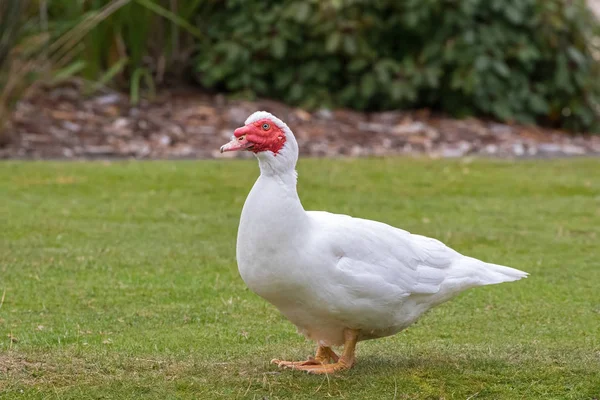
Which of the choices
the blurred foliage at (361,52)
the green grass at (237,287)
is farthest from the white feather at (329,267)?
the blurred foliage at (361,52)

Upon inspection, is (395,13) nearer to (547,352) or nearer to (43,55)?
(43,55)

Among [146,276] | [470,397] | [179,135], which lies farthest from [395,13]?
[470,397]

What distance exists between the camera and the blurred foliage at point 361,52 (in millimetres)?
12227

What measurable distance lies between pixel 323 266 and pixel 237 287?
83.6 inches

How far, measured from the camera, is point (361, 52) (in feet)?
40.6

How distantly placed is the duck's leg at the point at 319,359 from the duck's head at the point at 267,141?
0.87 m

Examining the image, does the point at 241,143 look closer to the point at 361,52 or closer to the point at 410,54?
the point at 361,52

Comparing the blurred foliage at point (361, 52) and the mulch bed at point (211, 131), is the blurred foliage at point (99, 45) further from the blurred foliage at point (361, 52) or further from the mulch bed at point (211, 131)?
the mulch bed at point (211, 131)

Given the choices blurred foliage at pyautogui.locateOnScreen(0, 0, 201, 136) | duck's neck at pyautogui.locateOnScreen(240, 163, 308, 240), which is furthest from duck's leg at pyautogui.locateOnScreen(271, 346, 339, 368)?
blurred foliage at pyautogui.locateOnScreen(0, 0, 201, 136)

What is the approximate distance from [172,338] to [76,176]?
15.3 feet

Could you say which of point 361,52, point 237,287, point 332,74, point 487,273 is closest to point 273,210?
point 487,273

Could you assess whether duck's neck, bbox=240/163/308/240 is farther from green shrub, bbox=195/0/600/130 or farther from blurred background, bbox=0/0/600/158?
green shrub, bbox=195/0/600/130

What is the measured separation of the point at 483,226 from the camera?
827 centimetres

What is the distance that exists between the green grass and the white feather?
27 centimetres
